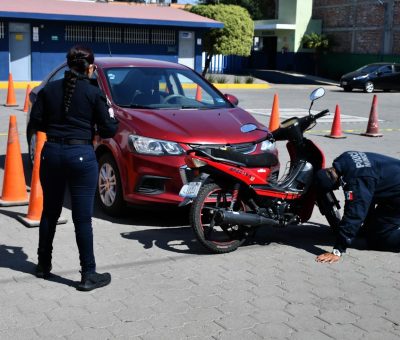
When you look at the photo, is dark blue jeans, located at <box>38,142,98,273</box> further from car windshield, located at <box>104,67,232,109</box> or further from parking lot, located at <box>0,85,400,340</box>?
car windshield, located at <box>104,67,232,109</box>

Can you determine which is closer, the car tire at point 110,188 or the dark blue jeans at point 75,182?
the dark blue jeans at point 75,182

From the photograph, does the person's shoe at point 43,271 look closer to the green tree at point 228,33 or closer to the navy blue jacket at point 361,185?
the navy blue jacket at point 361,185

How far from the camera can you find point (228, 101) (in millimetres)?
8195

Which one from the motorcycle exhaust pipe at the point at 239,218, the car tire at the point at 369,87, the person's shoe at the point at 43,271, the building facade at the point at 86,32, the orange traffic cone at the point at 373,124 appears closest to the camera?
the person's shoe at the point at 43,271

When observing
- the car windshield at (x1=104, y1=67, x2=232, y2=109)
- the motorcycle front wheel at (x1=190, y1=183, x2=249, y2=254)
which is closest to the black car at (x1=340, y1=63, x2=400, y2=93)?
the car windshield at (x1=104, y1=67, x2=232, y2=109)

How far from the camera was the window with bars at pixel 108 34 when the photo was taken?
32.0 metres

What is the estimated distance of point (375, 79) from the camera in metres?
32.2

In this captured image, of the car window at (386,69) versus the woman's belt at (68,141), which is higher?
the car window at (386,69)

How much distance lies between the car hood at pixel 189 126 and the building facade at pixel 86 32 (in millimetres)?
23426

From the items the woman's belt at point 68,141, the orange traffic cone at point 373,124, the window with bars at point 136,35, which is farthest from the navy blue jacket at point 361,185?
the window with bars at point 136,35

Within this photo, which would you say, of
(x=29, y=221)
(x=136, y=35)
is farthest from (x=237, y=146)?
(x=136, y=35)

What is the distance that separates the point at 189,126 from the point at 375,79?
27.0 metres

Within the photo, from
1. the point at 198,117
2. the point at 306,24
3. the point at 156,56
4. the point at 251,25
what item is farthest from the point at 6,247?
the point at 306,24

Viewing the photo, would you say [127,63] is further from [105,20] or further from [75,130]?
[105,20]
